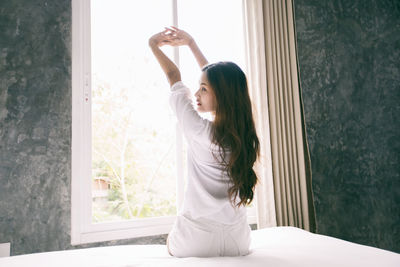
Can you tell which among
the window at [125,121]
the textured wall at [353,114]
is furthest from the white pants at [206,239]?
the textured wall at [353,114]

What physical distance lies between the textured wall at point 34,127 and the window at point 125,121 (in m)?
0.08

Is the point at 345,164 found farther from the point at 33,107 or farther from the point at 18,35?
the point at 18,35

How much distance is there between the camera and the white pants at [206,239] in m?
1.08

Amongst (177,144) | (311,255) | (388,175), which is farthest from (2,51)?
(388,175)

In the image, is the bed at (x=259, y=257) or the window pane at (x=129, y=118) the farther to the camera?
the window pane at (x=129, y=118)

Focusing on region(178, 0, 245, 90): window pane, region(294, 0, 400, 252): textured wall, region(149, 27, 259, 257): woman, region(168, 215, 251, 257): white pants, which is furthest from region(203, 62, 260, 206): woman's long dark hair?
region(294, 0, 400, 252): textured wall

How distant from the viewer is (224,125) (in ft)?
3.74

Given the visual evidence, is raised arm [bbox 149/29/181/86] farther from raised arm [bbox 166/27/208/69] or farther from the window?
the window

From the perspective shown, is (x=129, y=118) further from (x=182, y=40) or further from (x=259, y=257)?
(x=259, y=257)

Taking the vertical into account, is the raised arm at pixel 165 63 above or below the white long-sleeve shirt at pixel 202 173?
above

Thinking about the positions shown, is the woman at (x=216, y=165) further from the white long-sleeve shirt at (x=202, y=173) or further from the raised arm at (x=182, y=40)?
the raised arm at (x=182, y=40)

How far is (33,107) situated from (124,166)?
2.22 ft

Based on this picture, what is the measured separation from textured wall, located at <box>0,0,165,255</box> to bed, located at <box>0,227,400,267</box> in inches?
20.4

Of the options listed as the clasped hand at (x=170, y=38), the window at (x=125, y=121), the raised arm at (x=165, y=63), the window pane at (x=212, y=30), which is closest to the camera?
the raised arm at (x=165, y=63)
